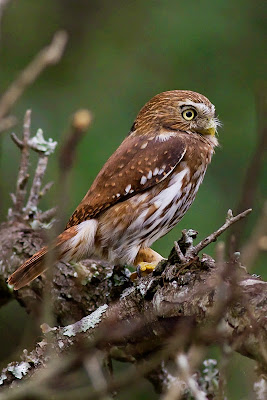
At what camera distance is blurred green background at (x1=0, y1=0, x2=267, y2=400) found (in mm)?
6043

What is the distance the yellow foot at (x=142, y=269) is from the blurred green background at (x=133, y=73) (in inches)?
46.0

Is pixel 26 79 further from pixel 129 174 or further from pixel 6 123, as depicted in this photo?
pixel 129 174

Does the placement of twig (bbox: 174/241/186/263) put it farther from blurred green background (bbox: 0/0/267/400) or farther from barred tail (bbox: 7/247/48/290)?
blurred green background (bbox: 0/0/267/400)

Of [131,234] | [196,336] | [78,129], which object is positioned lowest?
[131,234]

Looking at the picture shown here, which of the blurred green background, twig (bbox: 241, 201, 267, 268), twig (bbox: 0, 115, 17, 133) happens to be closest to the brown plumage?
the blurred green background

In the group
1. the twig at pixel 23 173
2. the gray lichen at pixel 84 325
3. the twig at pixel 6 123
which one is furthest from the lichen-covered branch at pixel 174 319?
the twig at pixel 23 173

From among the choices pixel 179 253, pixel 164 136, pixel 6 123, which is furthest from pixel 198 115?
pixel 6 123

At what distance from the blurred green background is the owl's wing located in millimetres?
1206

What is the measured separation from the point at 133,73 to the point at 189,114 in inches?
120

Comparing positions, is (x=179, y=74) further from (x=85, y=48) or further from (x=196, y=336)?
(x=196, y=336)

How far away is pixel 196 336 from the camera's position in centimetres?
174

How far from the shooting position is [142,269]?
4082 millimetres

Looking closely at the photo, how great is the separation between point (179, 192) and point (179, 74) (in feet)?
11.1

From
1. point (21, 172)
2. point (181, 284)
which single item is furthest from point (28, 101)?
point (181, 284)
